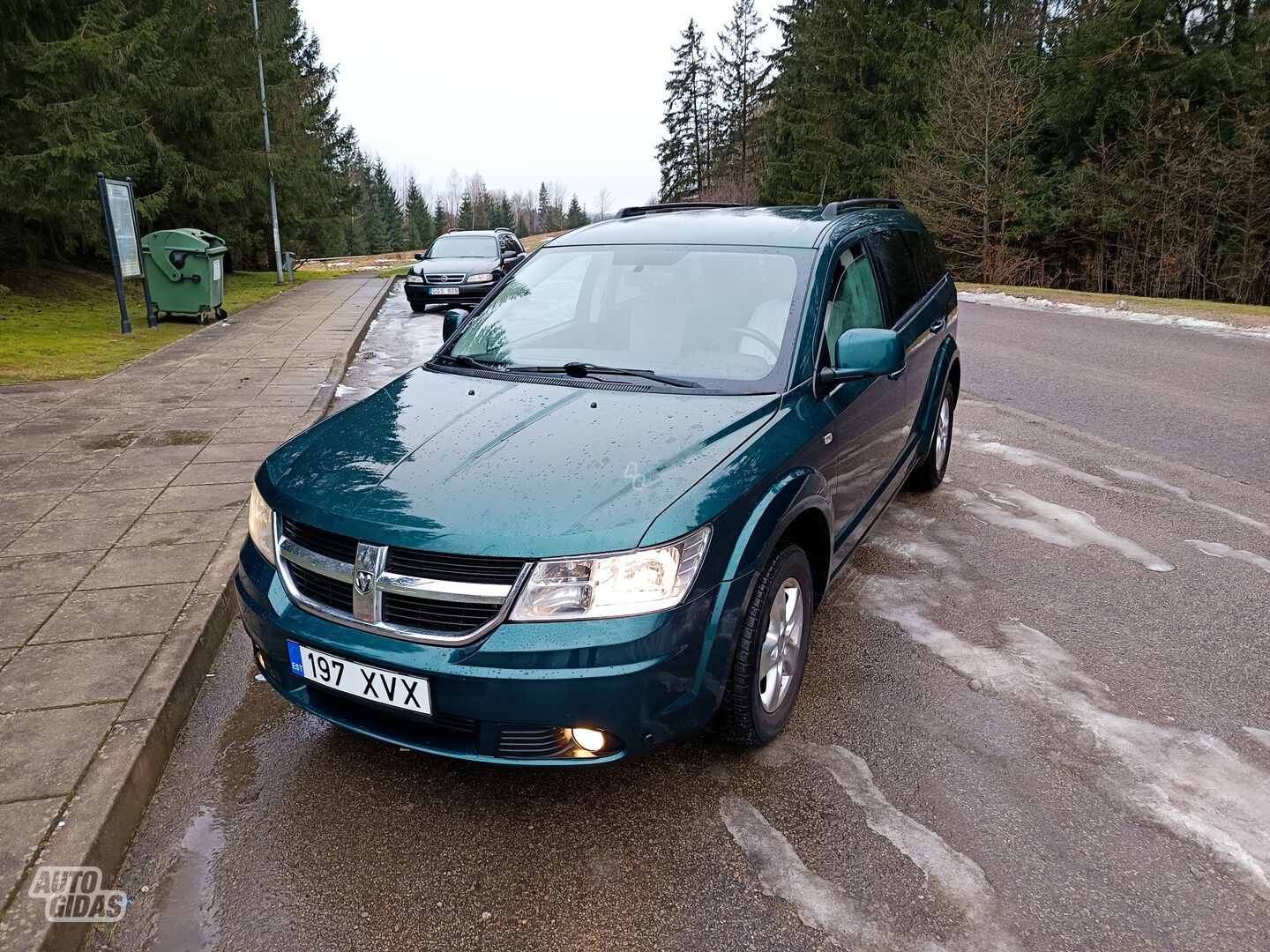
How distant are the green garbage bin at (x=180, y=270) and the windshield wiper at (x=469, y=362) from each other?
12311 millimetres

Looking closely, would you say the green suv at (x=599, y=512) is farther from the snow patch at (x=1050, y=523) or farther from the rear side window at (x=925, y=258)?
the snow patch at (x=1050, y=523)

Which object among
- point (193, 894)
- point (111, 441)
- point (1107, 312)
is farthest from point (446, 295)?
point (193, 894)

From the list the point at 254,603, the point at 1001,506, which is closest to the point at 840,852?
the point at 254,603

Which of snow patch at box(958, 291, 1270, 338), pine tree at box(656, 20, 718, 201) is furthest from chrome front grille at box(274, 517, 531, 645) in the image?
pine tree at box(656, 20, 718, 201)

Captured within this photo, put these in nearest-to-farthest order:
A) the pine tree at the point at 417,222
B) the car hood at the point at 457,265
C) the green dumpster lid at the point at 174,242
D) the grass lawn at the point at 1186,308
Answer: the green dumpster lid at the point at 174,242 < the grass lawn at the point at 1186,308 < the car hood at the point at 457,265 < the pine tree at the point at 417,222

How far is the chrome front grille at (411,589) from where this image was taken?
92.8 inches

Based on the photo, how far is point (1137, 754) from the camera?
2.93 m

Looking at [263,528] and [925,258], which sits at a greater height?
[925,258]

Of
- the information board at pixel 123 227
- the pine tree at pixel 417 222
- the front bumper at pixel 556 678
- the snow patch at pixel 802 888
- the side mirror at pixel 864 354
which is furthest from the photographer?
the pine tree at pixel 417 222

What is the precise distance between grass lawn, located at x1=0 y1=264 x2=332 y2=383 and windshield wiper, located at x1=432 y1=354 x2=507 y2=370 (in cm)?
781

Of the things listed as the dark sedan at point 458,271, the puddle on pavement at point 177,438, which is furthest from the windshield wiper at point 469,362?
the dark sedan at point 458,271

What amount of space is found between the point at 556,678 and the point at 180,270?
569 inches

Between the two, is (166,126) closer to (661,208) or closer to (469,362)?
(661,208)

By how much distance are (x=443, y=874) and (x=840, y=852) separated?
1162 mm
